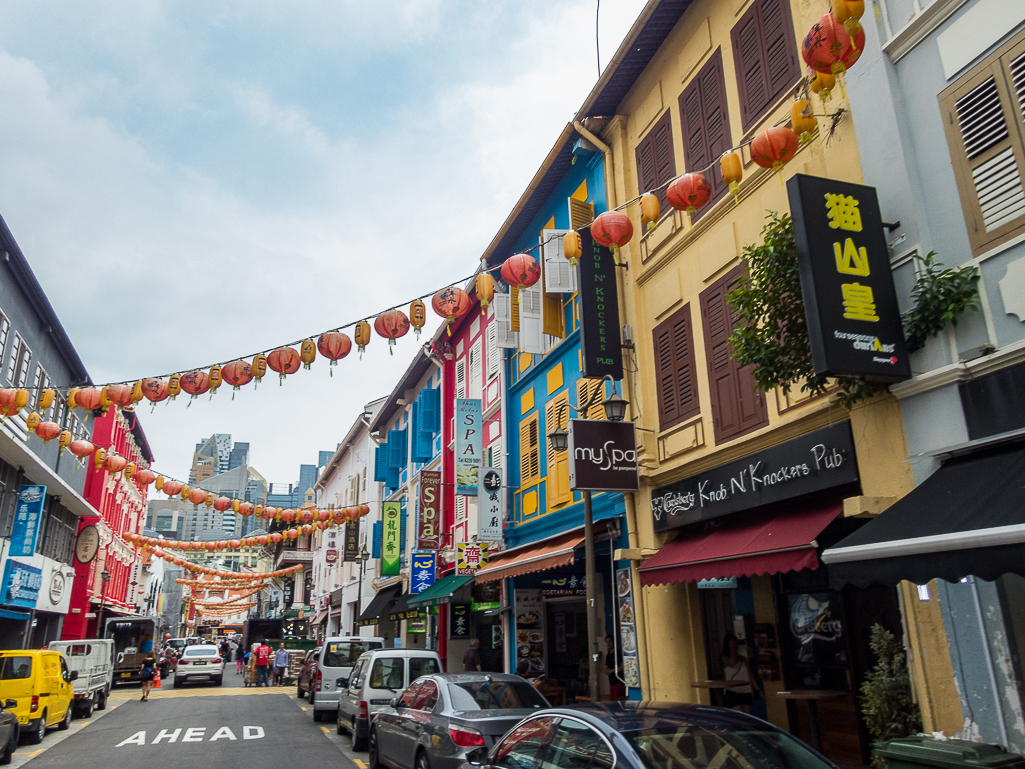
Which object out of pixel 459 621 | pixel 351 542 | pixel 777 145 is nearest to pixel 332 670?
pixel 459 621

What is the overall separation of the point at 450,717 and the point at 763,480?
475 centimetres

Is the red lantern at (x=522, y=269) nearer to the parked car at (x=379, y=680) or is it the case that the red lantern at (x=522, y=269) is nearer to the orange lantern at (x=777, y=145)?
the orange lantern at (x=777, y=145)

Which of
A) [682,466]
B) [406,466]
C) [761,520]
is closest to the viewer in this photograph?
[761,520]

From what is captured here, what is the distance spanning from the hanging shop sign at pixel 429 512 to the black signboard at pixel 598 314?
11.6 m

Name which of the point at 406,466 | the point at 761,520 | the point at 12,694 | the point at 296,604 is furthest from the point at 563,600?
the point at 296,604

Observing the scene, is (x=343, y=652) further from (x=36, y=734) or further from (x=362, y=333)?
(x=362, y=333)

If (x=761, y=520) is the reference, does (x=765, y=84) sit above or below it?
above

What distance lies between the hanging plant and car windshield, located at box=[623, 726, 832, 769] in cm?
370

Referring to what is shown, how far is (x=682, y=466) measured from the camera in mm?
11336

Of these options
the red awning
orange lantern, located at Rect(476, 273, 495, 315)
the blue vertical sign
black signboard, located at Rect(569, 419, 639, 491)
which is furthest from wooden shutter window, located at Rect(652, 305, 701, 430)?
the blue vertical sign

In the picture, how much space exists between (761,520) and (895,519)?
326 cm

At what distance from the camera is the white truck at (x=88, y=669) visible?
63.7 ft

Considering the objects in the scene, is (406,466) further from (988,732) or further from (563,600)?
(988,732)

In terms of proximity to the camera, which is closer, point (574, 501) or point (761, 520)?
point (761, 520)
